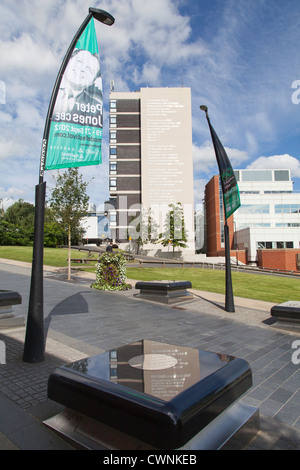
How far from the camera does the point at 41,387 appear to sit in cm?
402

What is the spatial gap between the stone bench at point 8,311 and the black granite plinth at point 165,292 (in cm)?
562

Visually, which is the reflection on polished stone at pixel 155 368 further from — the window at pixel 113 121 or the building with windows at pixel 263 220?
the window at pixel 113 121

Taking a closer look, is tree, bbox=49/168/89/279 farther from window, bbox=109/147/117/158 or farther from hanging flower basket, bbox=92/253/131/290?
window, bbox=109/147/117/158

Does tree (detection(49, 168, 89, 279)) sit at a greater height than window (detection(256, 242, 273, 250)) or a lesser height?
greater

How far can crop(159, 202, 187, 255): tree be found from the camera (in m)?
54.3

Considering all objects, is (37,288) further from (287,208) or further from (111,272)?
(287,208)

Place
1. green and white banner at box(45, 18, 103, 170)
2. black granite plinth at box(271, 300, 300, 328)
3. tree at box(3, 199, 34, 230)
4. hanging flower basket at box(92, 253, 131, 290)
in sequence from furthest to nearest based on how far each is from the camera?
tree at box(3, 199, 34, 230) < hanging flower basket at box(92, 253, 131, 290) < black granite plinth at box(271, 300, 300, 328) < green and white banner at box(45, 18, 103, 170)

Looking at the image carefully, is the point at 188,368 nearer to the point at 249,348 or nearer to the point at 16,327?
the point at 249,348

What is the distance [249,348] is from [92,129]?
5206 mm

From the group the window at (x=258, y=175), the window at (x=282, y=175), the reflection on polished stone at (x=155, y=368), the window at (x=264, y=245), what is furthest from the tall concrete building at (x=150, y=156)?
the reflection on polished stone at (x=155, y=368)

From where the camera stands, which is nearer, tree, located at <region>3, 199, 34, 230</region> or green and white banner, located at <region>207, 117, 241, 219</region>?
green and white banner, located at <region>207, 117, 241, 219</region>

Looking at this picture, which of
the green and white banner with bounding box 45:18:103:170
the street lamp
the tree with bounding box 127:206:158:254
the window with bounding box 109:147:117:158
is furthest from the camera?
the window with bounding box 109:147:117:158

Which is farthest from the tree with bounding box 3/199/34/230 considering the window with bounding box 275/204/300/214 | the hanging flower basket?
the hanging flower basket

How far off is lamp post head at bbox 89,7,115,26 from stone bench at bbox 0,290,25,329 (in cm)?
601
